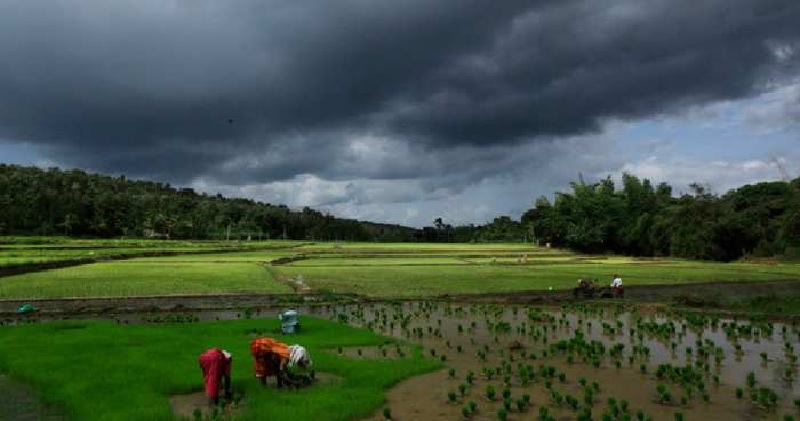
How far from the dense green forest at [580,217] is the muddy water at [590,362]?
43422mm

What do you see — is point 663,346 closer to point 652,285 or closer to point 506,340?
point 506,340

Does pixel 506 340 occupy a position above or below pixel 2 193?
below

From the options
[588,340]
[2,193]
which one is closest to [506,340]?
[588,340]

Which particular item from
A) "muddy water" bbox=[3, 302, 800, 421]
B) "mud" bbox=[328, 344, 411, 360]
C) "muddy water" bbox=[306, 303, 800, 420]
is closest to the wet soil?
"muddy water" bbox=[3, 302, 800, 421]

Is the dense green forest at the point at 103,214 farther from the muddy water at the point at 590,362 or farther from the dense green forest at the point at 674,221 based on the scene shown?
the muddy water at the point at 590,362

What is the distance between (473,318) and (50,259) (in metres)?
41.8

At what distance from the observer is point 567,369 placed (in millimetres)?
14891

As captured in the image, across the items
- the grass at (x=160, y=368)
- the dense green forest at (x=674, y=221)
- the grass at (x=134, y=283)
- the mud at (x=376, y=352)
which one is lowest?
the mud at (x=376, y=352)

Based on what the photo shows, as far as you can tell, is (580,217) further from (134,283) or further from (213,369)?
(213,369)

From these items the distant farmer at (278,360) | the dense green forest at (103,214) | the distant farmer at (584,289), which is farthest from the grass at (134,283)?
the dense green forest at (103,214)

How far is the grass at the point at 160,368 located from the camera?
436 inches

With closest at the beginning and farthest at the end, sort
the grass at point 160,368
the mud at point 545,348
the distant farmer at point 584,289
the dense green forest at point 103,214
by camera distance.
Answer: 1. the grass at point 160,368
2. the mud at point 545,348
3. the distant farmer at point 584,289
4. the dense green forest at point 103,214

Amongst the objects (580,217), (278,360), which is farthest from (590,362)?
(580,217)

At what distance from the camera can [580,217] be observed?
10719 cm
